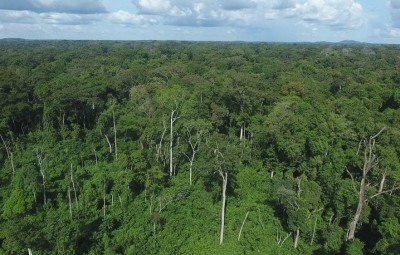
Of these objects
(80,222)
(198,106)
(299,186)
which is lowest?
(80,222)

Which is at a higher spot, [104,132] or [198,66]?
[198,66]

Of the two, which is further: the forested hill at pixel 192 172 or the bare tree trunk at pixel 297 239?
the bare tree trunk at pixel 297 239

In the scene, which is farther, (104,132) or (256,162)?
(104,132)

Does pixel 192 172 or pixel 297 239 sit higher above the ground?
pixel 192 172

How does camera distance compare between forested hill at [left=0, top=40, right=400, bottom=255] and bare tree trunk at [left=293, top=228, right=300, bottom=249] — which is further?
bare tree trunk at [left=293, top=228, right=300, bottom=249]

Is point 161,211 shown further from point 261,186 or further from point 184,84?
point 184,84

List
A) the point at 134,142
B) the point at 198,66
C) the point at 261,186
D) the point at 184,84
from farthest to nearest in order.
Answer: the point at 198,66 → the point at 184,84 → the point at 134,142 → the point at 261,186

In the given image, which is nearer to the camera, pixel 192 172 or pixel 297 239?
pixel 297 239

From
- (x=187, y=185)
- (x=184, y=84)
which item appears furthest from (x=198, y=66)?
(x=187, y=185)
